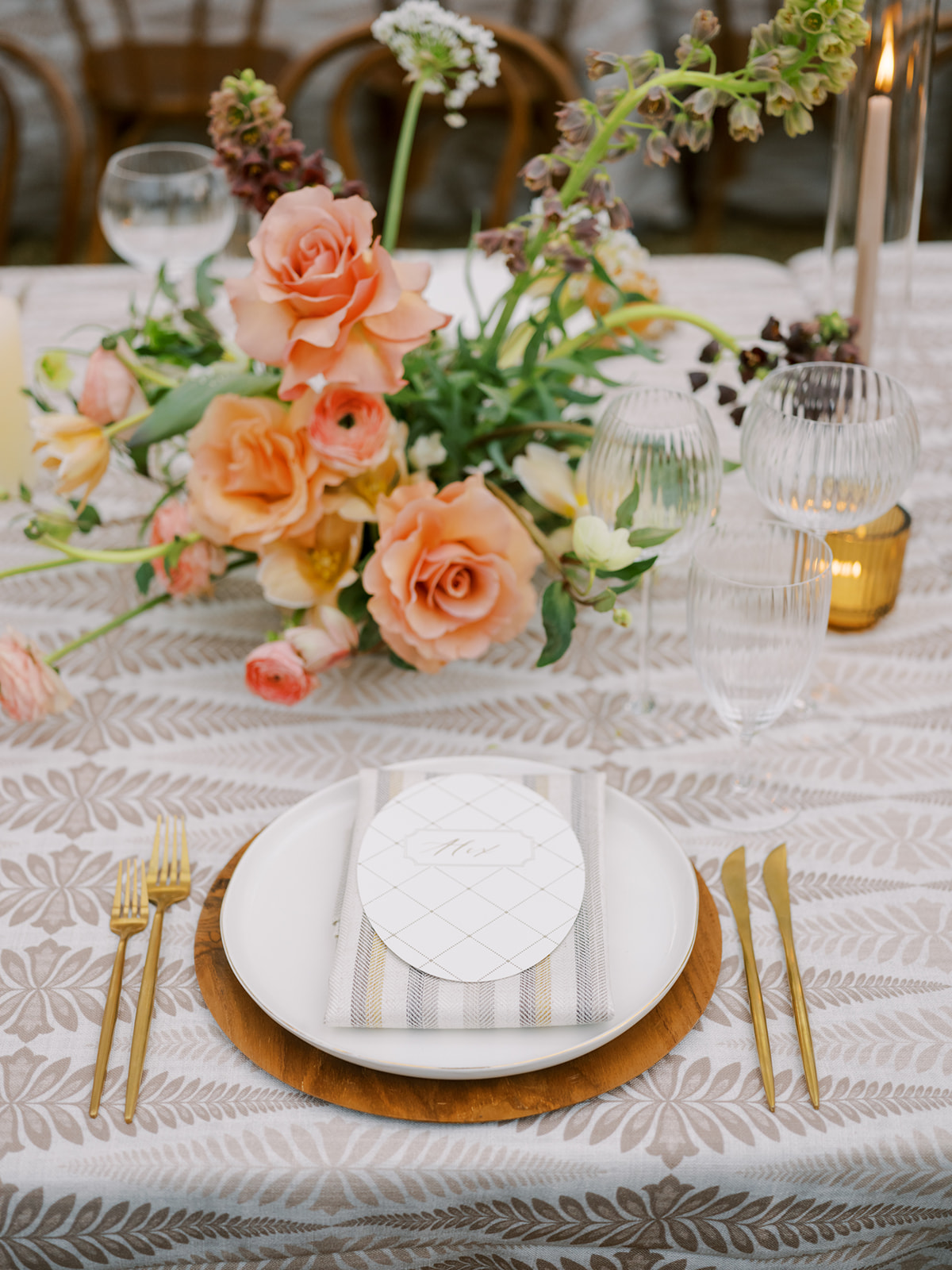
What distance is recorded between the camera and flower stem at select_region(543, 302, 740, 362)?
0.92 meters

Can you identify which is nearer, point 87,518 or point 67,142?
point 87,518

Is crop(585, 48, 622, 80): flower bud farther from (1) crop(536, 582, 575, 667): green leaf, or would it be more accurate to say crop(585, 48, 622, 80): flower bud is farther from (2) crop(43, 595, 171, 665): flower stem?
(2) crop(43, 595, 171, 665): flower stem

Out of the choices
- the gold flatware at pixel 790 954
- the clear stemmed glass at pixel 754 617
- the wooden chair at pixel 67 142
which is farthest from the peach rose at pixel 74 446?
the wooden chair at pixel 67 142

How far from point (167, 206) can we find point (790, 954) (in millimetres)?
919

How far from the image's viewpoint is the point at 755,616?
2.43ft

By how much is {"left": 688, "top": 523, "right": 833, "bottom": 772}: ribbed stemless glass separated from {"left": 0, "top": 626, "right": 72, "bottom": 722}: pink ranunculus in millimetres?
427

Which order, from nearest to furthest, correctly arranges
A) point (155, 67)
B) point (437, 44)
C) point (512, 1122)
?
point (512, 1122), point (437, 44), point (155, 67)

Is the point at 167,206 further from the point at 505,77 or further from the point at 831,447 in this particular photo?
the point at 505,77

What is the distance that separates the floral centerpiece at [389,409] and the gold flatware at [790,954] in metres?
0.19

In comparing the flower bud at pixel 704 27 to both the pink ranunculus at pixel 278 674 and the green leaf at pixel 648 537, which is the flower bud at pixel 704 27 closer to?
the green leaf at pixel 648 537

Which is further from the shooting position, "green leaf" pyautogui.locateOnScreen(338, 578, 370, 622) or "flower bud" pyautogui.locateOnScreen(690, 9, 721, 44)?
"green leaf" pyautogui.locateOnScreen(338, 578, 370, 622)

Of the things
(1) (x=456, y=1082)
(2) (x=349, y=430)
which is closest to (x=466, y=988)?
(1) (x=456, y=1082)

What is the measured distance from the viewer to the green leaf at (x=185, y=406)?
2.89 feet

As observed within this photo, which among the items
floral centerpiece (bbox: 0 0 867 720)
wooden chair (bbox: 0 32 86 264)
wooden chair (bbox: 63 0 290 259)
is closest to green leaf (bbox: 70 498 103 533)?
floral centerpiece (bbox: 0 0 867 720)
